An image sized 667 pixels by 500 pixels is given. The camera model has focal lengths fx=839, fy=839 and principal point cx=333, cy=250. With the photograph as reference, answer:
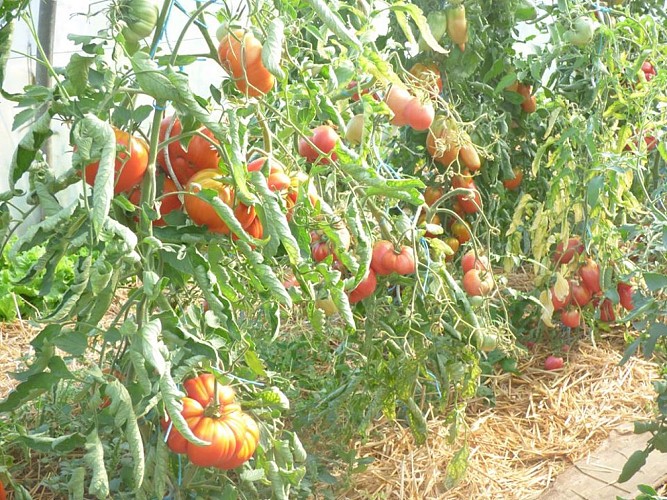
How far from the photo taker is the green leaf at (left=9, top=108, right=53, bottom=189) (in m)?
1.03

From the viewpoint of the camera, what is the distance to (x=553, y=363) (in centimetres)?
240

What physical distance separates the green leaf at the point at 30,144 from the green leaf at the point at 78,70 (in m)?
0.07

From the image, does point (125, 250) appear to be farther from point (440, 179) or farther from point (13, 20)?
point (440, 179)

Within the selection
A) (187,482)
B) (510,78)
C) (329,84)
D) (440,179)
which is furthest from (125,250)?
(510,78)

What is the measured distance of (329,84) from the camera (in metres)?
1.29

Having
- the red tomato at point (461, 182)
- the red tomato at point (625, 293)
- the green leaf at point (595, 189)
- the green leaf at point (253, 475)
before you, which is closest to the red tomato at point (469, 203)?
the red tomato at point (461, 182)

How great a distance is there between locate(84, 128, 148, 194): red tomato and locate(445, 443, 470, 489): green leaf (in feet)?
3.44

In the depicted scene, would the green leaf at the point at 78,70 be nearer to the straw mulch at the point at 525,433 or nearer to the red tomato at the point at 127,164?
the red tomato at the point at 127,164

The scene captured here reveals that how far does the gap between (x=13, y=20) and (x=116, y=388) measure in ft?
1.56

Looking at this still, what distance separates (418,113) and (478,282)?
44cm

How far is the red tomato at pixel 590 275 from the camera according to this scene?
231 cm

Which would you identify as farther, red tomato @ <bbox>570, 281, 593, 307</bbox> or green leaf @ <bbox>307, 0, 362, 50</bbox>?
red tomato @ <bbox>570, 281, 593, 307</bbox>

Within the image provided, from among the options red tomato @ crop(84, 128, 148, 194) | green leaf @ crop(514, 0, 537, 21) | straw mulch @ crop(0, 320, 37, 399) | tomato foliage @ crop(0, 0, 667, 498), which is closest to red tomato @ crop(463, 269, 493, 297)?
tomato foliage @ crop(0, 0, 667, 498)

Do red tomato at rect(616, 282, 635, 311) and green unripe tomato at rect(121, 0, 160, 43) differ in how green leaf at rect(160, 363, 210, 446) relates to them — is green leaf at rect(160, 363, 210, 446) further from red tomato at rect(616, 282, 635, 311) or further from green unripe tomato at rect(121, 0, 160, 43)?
red tomato at rect(616, 282, 635, 311)
